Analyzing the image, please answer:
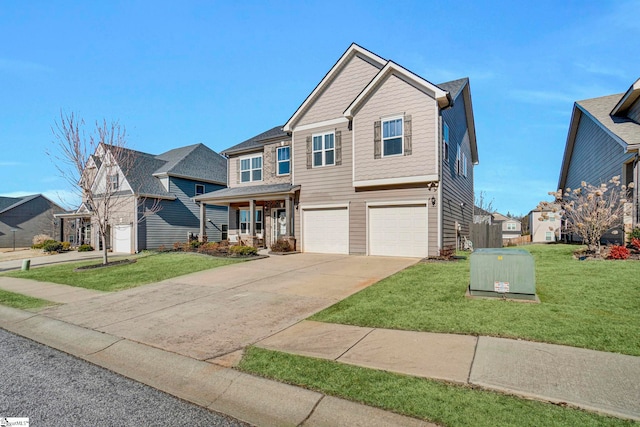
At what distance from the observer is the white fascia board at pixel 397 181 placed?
13447mm

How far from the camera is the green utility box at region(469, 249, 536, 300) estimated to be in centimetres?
625

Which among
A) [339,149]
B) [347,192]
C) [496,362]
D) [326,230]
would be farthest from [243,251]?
[496,362]

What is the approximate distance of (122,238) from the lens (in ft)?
81.3

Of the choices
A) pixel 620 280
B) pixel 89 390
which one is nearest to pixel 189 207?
pixel 89 390

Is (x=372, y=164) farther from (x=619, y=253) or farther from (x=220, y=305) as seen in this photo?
(x=220, y=305)

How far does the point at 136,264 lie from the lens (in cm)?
1556

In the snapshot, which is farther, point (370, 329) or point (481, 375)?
point (370, 329)

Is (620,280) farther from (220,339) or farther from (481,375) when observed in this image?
(220,339)

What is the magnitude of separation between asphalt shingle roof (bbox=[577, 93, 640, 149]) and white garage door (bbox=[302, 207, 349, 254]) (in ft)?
38.1

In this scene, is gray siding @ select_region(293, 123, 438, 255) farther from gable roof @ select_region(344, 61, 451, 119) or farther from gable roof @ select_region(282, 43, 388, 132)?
gable roof @ select_region(344, 61, 451, 119)

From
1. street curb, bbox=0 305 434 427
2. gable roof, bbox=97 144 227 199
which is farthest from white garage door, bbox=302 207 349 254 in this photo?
gable roof, bbox=97 144 227 199

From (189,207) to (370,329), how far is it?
24.3m

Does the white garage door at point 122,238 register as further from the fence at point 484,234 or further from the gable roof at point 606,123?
the gable roof at point 606,123

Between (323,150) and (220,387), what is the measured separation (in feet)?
45.5
